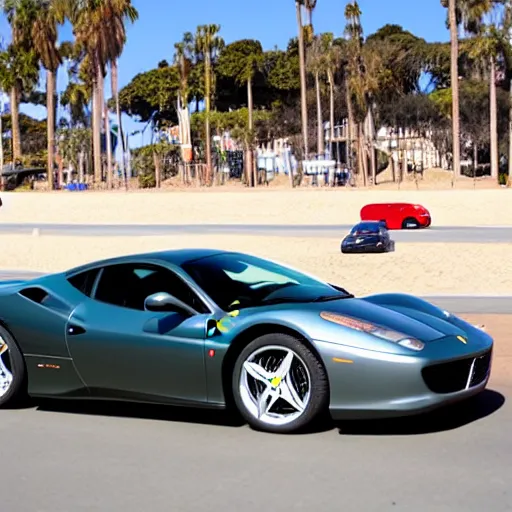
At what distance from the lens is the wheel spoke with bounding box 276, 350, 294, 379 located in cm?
597

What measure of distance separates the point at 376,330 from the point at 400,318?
1.26 feet

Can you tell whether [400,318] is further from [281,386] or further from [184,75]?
[184,75]

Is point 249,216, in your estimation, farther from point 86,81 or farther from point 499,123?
point 86,81

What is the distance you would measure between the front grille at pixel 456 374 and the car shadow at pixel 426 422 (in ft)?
0.93

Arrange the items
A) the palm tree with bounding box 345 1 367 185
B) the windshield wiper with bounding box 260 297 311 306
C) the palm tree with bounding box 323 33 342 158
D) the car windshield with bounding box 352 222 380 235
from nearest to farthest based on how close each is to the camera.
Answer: the windshield wiper with bounding box 260 297 311 306, the car windshield with bounding box 352 222 380 235, the palm tree with bounding box 345 1 367 185, the palm tree with bounding box 323 33 342 158

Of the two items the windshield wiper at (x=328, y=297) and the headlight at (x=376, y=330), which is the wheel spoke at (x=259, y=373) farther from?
the windshield wiper at (x=328, y=297)

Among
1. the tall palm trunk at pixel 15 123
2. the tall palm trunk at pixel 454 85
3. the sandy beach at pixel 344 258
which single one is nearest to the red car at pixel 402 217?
the sandy beach at pixel 344 258

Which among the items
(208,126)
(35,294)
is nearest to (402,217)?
(35,294)

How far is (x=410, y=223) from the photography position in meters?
43.2

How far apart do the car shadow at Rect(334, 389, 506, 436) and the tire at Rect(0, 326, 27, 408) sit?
7.34 ft

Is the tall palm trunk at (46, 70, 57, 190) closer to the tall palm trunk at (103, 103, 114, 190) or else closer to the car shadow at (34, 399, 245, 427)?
the tall palm trunk at (103, 103, 114, 190)

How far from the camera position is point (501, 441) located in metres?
5.69

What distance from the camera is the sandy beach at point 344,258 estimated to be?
19922 mm

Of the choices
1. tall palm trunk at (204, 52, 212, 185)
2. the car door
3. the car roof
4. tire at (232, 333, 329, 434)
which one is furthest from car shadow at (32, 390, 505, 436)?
tall palm trunk at (204, 52, 212, 185)
